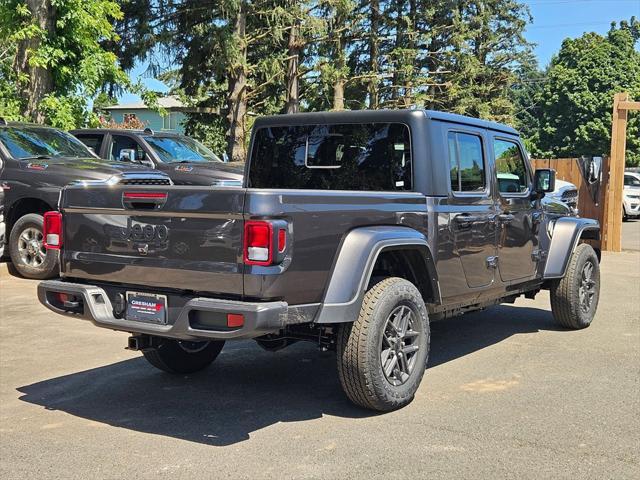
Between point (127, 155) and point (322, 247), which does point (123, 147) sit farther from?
point (322, 247)

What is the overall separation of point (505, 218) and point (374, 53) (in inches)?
1099

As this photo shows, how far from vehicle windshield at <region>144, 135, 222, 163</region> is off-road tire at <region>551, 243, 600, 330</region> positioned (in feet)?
22.7

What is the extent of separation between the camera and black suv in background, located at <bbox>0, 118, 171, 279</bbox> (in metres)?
9.51

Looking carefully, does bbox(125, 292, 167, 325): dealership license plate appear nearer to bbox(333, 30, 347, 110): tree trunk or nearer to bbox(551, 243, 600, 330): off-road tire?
bbox(551, 243, 600, 330): off-road tire

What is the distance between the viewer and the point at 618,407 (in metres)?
4.96

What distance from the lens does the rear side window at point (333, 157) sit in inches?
215

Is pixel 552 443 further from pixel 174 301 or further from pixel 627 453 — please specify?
pixel 174 301

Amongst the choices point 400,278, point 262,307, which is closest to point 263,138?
point 400,278

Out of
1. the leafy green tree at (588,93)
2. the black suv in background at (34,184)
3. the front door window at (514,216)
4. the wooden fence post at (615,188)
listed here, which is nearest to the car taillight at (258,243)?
the front door window at (514,216)

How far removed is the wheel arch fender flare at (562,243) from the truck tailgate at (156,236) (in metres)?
3.99

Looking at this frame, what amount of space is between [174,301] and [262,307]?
656 mm

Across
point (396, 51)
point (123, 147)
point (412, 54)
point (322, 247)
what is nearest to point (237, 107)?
point (396, 51)

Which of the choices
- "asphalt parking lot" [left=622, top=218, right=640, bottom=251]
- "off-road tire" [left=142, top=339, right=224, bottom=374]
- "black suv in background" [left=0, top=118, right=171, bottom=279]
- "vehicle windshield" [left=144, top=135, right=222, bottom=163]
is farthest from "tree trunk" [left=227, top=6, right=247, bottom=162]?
"off-road tire" [left=142, top=339, right=224, bottom=374]

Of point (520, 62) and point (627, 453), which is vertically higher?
point (520, 62)
